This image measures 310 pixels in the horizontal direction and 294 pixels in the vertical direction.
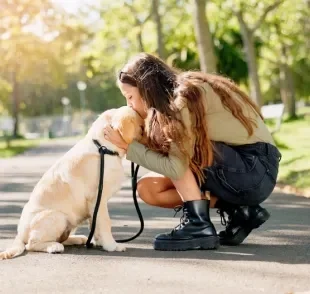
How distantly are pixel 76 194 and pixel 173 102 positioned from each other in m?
1.06

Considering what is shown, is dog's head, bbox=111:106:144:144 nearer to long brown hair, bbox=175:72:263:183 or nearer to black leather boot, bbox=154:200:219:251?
long brown hair, bbox=175:72:263:183

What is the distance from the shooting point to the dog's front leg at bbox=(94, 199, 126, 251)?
6.23 metres

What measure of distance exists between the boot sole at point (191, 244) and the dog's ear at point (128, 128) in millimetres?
870

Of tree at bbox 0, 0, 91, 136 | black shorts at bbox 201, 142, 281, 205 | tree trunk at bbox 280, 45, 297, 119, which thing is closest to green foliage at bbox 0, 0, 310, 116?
tree at bbox 0, 0, 91, 136

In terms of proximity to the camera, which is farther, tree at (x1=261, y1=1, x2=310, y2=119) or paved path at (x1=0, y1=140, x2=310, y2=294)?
tree at (x1=261, y1=1, x2=310, y2=119)

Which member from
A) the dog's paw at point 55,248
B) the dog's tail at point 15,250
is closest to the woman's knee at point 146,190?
the dog's paw at point 55,248

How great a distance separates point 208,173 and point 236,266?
1.02m

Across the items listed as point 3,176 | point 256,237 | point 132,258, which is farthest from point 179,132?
point 3,176

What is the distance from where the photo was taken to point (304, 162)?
15383 mm

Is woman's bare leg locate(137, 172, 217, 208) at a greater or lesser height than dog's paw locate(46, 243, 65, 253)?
greater

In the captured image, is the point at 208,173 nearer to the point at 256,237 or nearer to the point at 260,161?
the point at 260,161

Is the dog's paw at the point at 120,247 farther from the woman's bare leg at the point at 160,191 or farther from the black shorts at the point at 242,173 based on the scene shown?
the black shorts at the point at 242,173

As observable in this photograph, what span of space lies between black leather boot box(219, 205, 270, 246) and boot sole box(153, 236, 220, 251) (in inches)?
8.5

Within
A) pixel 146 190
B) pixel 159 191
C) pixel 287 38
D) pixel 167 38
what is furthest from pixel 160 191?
pixel 287 38
